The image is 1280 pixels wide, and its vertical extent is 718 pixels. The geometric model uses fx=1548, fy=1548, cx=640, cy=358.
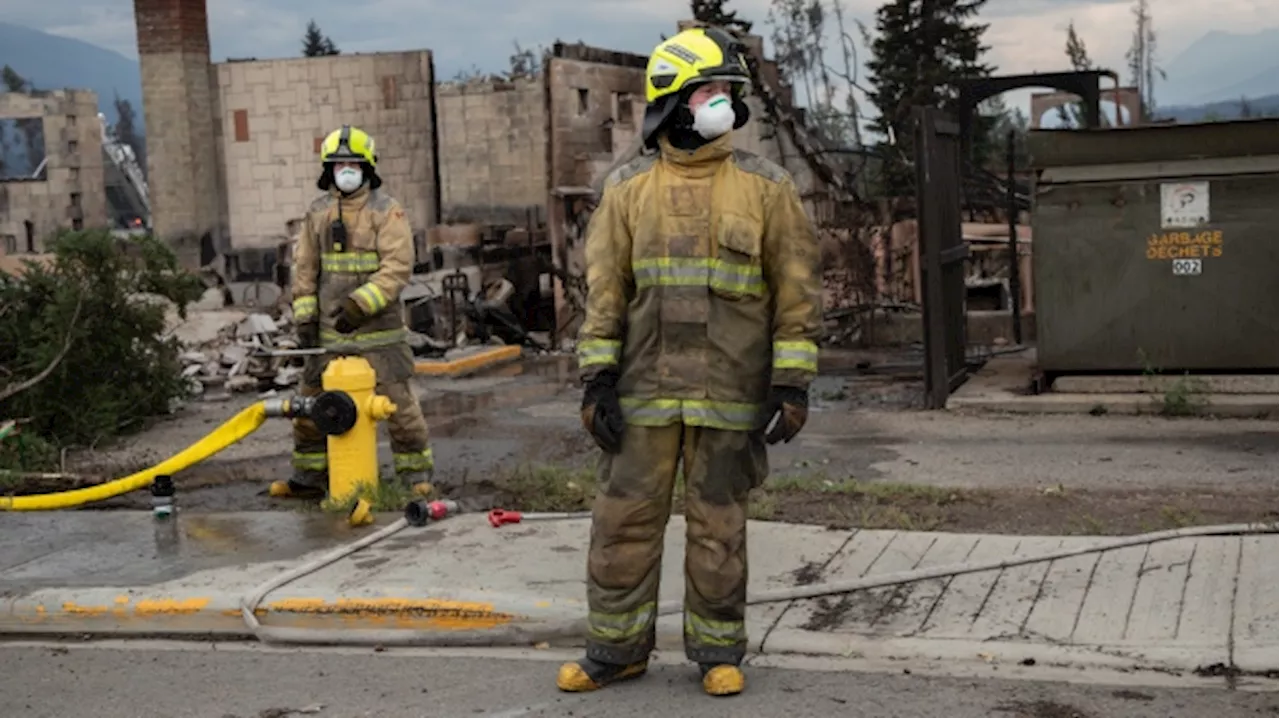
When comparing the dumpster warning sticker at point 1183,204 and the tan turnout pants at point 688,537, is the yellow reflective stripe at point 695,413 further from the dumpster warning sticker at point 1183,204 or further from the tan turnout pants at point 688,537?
the dumpster warning sticker at point 1183,204

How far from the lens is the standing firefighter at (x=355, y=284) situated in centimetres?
852

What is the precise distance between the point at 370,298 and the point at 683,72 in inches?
149

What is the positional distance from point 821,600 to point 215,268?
1801 centimetres

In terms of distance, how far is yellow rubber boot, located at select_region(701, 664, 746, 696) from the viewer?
495 centimetres

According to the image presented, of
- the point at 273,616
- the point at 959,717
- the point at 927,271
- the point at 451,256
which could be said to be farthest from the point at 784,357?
the point at 451,256

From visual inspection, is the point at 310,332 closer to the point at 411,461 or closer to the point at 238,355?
the point at 411,461

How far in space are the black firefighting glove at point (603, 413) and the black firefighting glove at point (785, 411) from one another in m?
0.49

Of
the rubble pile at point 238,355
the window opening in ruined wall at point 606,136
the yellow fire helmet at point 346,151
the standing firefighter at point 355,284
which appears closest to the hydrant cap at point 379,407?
the standing firefighter at point 355,284

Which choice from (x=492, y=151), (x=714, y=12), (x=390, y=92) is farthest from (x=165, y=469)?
(x=714, y=12)

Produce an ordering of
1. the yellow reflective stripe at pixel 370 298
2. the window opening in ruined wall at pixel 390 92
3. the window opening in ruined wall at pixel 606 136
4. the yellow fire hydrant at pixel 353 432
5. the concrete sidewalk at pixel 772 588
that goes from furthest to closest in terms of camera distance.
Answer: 1. the window opening in ruined wall at pixel 390 92
2. the window opening in ruined wall at pixel 606 136
3. the yellow reflective stripe at pixel 370 298
4. the yellow fire hydrant at pixel 353 432
5. the concrete sidewalk at pixel 772 588

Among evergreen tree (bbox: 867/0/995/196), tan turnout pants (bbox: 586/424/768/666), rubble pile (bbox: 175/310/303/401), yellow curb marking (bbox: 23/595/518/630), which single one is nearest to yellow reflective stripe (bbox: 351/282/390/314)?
yellow curb marking (bbox: 23/595/518/630)

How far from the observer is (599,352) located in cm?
504

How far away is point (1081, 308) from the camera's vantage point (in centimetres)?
1095

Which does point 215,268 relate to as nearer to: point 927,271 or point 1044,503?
point 927,271
